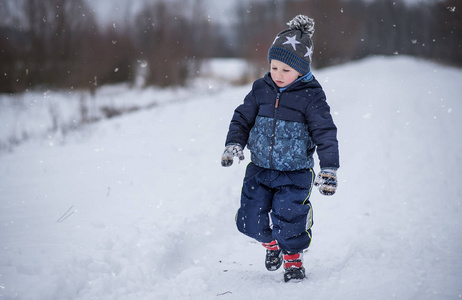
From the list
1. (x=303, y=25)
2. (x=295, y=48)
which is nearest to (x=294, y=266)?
(x=295, y=48)

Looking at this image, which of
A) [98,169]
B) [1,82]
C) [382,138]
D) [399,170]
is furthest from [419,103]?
[1,82]

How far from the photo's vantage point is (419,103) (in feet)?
30.5

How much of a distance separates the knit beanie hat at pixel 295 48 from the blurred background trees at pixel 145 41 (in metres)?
13.5

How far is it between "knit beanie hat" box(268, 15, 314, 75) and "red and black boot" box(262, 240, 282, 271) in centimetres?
132

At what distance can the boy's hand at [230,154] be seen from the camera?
7.84 feet

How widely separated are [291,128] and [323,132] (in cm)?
22

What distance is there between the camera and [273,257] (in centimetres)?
271

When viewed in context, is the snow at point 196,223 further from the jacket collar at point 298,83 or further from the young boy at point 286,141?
the jacket collar at point 298,83

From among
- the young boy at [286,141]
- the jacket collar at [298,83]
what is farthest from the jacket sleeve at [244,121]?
the jacket collar at [298,83]

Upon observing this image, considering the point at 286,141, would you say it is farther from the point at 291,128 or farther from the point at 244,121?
the point at 244,121

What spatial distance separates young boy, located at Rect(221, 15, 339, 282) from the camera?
2.39 metres

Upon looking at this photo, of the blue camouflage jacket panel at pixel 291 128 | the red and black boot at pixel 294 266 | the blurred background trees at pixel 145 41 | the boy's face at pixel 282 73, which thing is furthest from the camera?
the blurred background trees at pixel 145 41

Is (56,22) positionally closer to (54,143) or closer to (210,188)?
(54,143)

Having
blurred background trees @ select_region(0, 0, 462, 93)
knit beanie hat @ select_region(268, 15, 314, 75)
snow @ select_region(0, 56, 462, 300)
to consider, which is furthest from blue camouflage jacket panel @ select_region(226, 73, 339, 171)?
blurred background trees @ select_region(0, 0, 462, 93)
